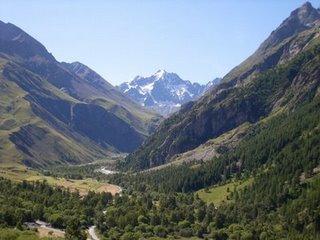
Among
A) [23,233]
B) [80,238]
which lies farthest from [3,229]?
[80,238]

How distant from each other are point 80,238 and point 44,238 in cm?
1374

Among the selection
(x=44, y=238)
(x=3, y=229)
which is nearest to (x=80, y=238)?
(x=44, y=238)

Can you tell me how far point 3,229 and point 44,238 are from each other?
1612cm

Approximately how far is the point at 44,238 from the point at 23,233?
943 cm

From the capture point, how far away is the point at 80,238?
650 ft

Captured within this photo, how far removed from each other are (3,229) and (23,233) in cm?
732

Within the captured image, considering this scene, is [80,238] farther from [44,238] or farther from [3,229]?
[3,229]

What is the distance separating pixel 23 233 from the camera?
19550 cm

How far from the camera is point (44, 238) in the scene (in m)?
192

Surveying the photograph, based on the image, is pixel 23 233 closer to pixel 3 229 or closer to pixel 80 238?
pixel 3 229
